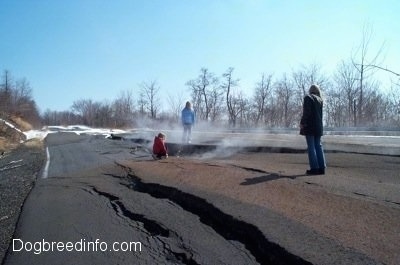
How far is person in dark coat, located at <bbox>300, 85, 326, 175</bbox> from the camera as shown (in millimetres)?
7457

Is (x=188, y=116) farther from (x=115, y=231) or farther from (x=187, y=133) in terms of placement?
(x=115, y=231)

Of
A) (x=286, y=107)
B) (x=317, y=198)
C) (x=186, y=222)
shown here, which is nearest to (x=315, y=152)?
(x=317, y=198)

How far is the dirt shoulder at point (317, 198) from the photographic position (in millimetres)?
3705

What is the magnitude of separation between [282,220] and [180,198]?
2.20 meters

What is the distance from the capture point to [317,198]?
17.8 feet

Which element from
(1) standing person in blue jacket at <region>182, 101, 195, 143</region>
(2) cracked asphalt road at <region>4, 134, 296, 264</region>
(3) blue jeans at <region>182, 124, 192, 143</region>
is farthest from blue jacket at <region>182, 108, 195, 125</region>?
(2) cracked asphalt road at <region>4, 134, 296, 264</region>

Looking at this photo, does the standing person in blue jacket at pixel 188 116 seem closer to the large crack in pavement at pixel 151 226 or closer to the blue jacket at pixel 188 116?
the blue jacket at pixel 188 116

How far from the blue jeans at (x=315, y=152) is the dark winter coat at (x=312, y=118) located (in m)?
0.13

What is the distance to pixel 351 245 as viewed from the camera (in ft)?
12.0

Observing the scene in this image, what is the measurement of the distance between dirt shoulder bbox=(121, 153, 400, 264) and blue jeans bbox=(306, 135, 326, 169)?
33 centimetres

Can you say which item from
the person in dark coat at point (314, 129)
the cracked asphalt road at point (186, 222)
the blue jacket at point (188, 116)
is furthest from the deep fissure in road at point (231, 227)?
the blue jacket at point (188, 116)

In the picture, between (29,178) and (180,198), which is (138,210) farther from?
(29,178)

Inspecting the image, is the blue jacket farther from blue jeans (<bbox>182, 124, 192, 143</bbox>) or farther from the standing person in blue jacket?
blue jeans (<bbox>182, 124, 192, 143</bbox>)

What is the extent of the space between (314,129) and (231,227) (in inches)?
141
